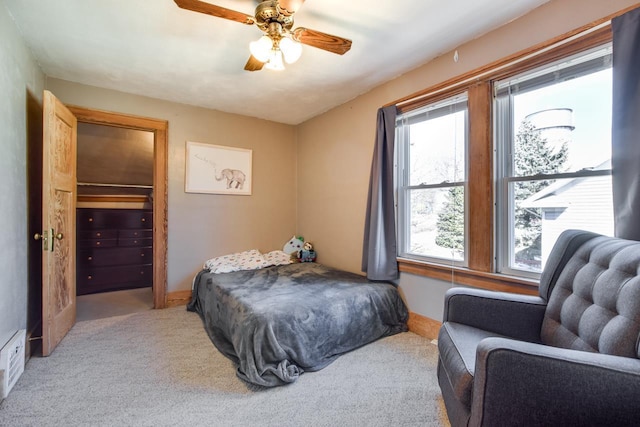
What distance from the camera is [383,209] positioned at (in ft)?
9.16

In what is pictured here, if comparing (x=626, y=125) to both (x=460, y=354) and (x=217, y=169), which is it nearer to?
(x=460, y=354)

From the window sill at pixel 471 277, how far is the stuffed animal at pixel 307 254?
4.55 feet

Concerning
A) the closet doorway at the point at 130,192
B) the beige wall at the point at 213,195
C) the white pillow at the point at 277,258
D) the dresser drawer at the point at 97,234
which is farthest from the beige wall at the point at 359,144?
the dresser drawer at the point at 97,234

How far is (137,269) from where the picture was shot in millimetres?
4254

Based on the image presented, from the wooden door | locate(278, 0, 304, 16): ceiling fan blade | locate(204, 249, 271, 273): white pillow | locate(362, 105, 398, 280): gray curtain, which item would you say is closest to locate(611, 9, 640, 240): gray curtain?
locate(362, 105, 398, 280): gray curtain

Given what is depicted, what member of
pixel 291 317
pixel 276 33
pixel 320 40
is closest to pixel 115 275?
pixel 291 317

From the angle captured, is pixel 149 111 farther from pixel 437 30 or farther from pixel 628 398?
pixel 628 398

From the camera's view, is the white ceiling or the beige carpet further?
the white ceiling

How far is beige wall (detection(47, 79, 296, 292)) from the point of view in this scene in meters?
3.18

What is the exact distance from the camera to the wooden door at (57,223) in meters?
2.18

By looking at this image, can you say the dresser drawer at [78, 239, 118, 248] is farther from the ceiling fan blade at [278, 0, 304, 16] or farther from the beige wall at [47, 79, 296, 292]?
the ceiling fan blade at [278, 0, 304, 16]

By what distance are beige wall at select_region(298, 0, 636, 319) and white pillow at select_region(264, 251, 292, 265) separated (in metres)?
0.43

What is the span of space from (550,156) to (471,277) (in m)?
0.96

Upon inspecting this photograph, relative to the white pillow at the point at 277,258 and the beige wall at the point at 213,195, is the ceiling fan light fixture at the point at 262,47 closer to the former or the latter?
the beige wall at the point at 213,195
